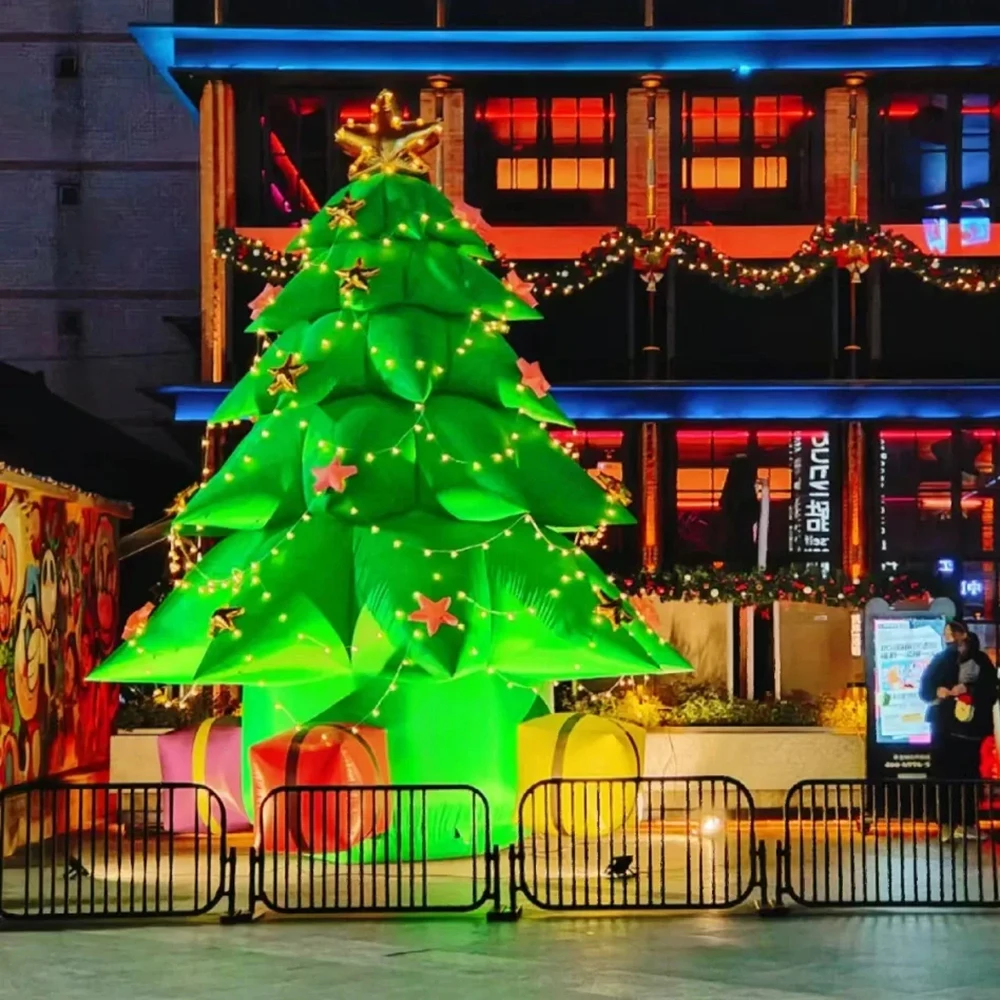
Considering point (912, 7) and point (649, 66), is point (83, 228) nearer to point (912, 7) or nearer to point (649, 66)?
point (649, 66)

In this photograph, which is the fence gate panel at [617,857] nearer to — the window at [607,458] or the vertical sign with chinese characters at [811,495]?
the window at [607,458]

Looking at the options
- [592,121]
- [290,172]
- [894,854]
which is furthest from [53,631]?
[592,121]

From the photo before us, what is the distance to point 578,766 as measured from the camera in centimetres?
1525

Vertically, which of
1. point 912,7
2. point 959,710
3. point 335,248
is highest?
point 912,7

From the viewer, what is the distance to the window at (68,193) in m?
30.2

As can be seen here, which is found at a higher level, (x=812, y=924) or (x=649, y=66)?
(x=649, y=66)

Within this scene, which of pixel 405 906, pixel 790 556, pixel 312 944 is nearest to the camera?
pixel 312 944

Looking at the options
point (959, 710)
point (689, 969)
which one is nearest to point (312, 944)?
point (689, 969)

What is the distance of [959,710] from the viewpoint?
1767cm

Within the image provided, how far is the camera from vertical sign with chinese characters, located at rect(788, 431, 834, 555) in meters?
24.4

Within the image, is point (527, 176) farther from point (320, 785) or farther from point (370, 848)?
point (320, 785)

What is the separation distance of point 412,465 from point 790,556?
9.68 m

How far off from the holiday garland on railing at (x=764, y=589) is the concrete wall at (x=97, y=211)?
11.0 meters

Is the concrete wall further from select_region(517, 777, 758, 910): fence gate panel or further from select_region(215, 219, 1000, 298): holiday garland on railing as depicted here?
select_region(517, 777, 758, 910): fence gate panel
